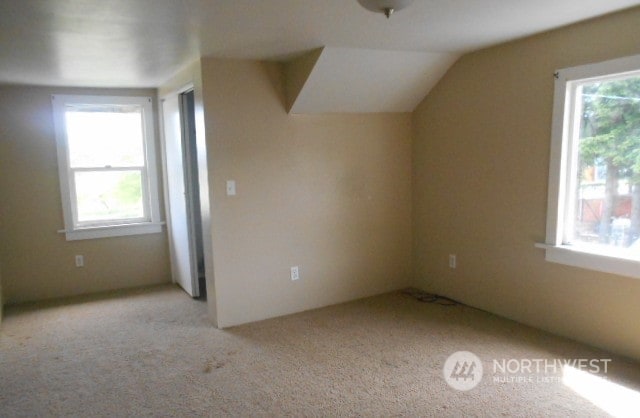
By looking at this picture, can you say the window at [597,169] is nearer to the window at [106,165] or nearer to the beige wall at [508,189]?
the beige wall at [508,189]

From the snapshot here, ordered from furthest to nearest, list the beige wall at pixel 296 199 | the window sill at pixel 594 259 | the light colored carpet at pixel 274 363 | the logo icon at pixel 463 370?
the beige wall at pixel 296 199
the window sill at pixel 594 259
the logo icon at pixel 463 370
the light colored carpet at pixel 274 363

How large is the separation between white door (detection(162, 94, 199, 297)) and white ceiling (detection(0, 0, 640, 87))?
0.75 m

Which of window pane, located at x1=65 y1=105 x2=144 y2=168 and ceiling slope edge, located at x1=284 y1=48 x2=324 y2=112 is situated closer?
ceiling slope edge, located at x1=284 y1=48 x2=324 y2=112

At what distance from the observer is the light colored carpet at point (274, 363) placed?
2311 millimetres

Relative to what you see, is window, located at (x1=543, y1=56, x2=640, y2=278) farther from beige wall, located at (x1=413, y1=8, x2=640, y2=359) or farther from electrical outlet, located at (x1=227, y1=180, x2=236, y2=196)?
electrical outlet, located at (x1=227, y1=180, x2=236, y2=196)

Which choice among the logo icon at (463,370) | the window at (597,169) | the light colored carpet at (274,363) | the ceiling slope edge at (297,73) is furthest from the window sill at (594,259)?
the ceiling slope edge at (297,73)

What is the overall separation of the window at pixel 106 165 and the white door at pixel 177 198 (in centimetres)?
27

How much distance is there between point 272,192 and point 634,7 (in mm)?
2657

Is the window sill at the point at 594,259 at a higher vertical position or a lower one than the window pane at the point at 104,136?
lower

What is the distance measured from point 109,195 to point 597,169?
444 cm

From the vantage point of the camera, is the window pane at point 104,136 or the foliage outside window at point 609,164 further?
the window pane at point 104,136

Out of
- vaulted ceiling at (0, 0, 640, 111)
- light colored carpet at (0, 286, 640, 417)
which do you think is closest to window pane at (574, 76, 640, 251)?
vaulted ceiling at (0, 0, 640, 111)

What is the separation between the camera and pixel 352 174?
390 cm

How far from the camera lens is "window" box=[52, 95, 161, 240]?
4.29 m
